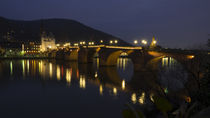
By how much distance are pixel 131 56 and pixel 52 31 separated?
145823 millimetres

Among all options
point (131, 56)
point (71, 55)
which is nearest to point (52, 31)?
point (71, 55)

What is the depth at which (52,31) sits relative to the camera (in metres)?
168

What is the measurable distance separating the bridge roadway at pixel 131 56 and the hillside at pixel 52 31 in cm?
7341

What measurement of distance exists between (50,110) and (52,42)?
105 m

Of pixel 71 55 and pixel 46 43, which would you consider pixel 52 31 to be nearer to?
pixel 46 43

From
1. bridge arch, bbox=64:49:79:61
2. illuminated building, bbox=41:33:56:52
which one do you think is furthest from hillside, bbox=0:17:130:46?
bridge arch, bbox=64:49:79:61

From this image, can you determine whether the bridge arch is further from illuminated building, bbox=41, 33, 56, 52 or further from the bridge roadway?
illuminated building, bbox=41, 33, 56, 52

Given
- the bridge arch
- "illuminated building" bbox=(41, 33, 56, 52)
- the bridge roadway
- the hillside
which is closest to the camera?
the bridge roadway

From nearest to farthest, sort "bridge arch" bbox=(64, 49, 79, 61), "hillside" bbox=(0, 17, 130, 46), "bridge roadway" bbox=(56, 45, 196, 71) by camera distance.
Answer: "bridge roadway" bbox=(56, 45, 196, 71)
"bridge arch" bbox=(64, 49, 79, 61)
"hillside" bbox=(0, 17, 130, 46)

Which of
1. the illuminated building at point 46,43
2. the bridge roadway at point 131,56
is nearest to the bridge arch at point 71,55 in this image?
the bridge roadway at point 131,56

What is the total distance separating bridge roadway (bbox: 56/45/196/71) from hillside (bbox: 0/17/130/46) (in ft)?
241

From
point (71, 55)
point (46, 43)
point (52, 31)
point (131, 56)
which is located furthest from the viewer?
point (52, 31)

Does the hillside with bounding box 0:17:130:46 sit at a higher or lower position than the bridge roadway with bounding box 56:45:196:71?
higher

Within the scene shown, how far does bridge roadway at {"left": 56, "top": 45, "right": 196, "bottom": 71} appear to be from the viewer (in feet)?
89.3
